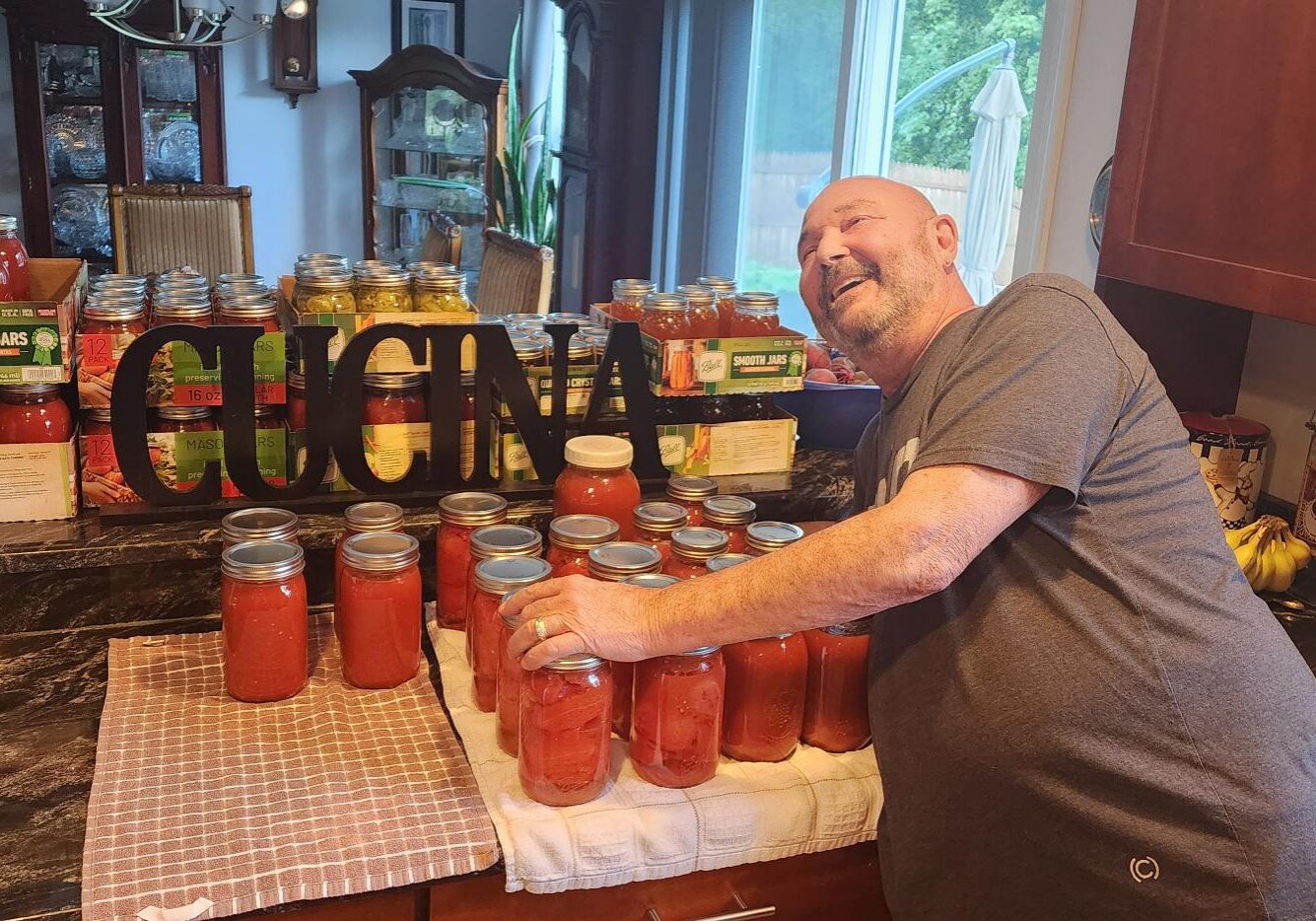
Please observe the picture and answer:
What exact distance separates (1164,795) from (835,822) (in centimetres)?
32

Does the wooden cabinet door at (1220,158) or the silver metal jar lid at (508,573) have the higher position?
the wooden cabinet door at (1220,158)

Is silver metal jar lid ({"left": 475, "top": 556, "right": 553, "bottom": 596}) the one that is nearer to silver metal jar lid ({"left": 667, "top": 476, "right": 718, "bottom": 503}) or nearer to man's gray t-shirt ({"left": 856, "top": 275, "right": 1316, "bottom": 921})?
silver metal jar lid ({"left": 667, "top": 476, "right": 718, "bottom": 503})

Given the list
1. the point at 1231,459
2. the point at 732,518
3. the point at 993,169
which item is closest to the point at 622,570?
the point at 732,518

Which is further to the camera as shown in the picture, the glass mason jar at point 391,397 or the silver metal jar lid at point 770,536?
the glass mason jar at point 391,397

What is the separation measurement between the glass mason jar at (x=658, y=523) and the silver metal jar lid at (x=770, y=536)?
88 millimetres

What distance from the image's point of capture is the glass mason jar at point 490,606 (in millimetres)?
1204

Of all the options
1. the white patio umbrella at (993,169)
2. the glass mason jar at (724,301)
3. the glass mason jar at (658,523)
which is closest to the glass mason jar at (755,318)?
the glass mason jar at (724,301)

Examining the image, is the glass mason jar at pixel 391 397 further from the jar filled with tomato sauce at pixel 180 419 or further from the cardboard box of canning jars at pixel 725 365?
the cardboard box of canning jars at pixel 725 365

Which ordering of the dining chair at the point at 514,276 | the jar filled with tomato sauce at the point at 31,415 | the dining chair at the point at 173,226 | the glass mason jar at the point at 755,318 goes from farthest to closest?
the dining chair at the point at 173,226, the dining chair at the point at 514,276, the glass mason jar at the point at 755,318, the jar filled with tomato sauce at the point at 31,415

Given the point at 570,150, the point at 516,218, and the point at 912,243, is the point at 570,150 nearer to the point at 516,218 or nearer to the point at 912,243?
the point at 516,218

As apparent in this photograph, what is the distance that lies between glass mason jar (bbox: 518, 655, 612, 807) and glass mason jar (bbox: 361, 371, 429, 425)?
548mm

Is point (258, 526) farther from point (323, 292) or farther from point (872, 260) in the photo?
point (872, 260)

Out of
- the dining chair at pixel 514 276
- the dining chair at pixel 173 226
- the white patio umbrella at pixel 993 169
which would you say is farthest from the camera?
the dining chair at pixel 173 226

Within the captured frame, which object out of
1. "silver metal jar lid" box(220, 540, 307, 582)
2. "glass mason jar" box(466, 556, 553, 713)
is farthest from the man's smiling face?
"silver metal jar lid" box(220, 540, 307, 582)
